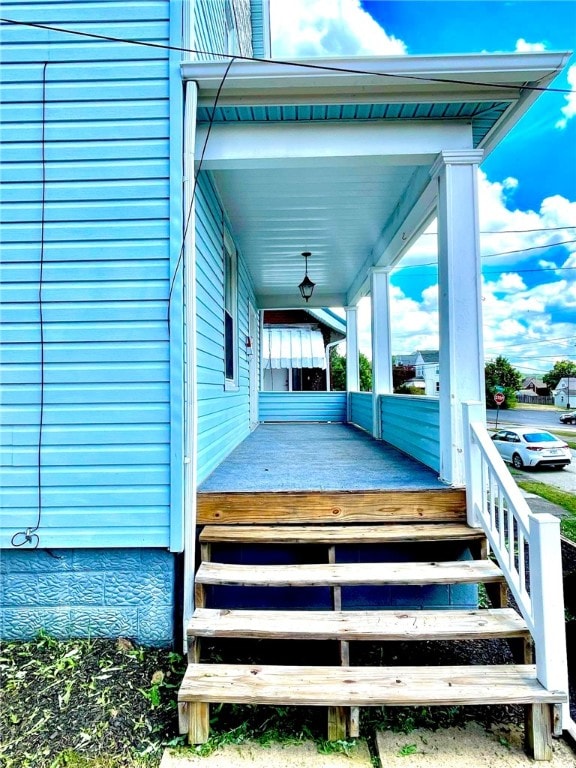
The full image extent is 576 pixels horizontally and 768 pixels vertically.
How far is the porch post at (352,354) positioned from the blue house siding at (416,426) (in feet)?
9.88

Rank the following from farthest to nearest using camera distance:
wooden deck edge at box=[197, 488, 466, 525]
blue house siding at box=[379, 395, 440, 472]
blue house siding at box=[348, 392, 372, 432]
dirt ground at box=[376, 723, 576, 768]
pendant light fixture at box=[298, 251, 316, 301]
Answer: blue house siding at box=[348, 392, 372, 432]
pendant light fixture at box=[298, 251, 316, 301]
blue house siding at box=[379, 395, 440, 472]
wooden deck edge at box=[197, 488, 466, 525]
dirt ground at box=[376, 723, 576, 768]

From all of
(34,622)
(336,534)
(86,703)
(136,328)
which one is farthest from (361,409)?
(86,703)

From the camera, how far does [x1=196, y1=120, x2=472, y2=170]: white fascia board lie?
277 centimetres

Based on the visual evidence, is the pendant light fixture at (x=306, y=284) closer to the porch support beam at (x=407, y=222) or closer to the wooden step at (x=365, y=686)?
the porch support beam at (x=407, y=222)

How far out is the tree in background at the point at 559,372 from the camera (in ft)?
108

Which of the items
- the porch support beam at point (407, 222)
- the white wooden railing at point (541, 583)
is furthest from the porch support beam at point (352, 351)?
the white wooden railing at point (541, 583)

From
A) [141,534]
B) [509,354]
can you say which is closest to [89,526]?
[141,534]

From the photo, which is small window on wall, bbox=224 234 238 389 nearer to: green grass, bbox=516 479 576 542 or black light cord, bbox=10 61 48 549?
black light cord, bbox=10 61 48 549

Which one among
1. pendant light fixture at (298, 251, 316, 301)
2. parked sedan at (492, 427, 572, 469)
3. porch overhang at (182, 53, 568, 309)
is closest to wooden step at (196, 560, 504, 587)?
porch overhang at (182, 53, 568, 309)

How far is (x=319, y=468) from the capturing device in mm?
3463

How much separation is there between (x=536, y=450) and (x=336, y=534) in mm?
12096

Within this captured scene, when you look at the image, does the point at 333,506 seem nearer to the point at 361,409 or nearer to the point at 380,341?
the point at 380,341

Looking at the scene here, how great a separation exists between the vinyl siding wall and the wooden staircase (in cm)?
77

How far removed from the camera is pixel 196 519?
2568mm
